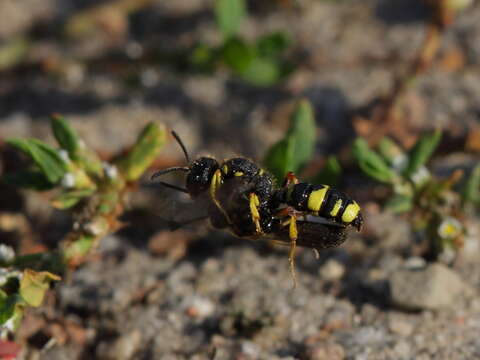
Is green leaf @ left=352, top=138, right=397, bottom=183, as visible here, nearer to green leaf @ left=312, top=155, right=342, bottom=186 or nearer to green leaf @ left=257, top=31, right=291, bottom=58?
green leaf @ left=312, top=155, right=342, bottom=186

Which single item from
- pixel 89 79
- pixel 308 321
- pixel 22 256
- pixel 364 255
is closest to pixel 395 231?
pixel 364 255

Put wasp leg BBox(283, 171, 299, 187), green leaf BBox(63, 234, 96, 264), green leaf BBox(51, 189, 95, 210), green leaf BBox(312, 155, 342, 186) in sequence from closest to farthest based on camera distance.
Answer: wasp leg BBox(283, 171, 299, 187), green leaf BBox(63, 234, 96, 264), green leaf BBox(51, 189, 95, 210), green leaf BBox(312, 155, 342, 186)

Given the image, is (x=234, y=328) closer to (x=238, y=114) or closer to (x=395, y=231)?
(x=395, y=231)

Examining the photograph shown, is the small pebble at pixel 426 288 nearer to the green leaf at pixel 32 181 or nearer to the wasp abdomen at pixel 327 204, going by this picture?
the wasp abdomen at pixel 327 204

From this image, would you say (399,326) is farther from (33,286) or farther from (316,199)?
(33,286)

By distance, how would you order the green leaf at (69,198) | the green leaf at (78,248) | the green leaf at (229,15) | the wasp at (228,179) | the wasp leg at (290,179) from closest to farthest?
the wasp at (228,179)
the wasp leg at (290,179)
the green leaf at (78,248)
the green leaf at (69,198)
the green leaf at (229,15)

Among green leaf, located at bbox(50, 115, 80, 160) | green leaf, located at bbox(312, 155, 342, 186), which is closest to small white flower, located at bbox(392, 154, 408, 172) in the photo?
green leaf, located at bbox(312, 155, 342, 186)

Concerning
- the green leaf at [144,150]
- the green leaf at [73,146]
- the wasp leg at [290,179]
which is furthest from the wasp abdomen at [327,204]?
the green leaf at [73,146]
